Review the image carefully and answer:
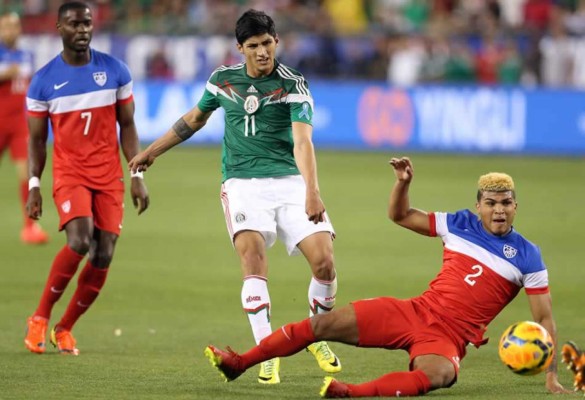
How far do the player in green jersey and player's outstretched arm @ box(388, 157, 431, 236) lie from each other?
60cm

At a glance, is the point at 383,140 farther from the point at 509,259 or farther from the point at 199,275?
the point at 509,259

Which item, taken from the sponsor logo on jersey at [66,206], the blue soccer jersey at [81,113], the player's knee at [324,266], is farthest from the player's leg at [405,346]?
the blue soccer jersey at [81,113]

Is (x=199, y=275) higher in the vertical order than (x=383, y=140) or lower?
higher

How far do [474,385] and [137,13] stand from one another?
2285cm

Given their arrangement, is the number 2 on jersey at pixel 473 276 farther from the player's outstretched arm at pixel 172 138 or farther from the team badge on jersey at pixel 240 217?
the player's outstretched arm at pixel 172 138

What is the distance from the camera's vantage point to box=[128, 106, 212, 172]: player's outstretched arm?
29.2 ft

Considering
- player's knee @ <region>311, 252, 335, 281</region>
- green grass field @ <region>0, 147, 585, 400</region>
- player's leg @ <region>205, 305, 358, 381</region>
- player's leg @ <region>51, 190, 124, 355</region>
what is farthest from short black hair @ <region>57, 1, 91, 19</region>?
player's leg @ <region>205, 305, 358, 381</region>

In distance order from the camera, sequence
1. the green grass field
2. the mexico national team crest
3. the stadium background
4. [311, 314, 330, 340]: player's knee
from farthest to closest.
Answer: the mexico national team crest < the stadium background < the green grass field < [311, 314, 330, 340]: player's knee

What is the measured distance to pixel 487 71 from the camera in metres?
27.5

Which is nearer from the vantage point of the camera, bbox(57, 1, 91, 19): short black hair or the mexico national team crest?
bbox(57, 1, 91, 19): short black hair

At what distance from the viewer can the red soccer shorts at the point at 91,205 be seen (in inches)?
374

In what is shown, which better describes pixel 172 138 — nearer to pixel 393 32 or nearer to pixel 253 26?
pixel 253 26

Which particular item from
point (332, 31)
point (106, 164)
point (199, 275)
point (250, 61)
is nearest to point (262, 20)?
point (250, 61)

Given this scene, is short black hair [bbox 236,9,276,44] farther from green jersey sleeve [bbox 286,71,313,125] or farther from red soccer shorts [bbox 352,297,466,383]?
red soccer shorts [bbox 352,297,466,383]
